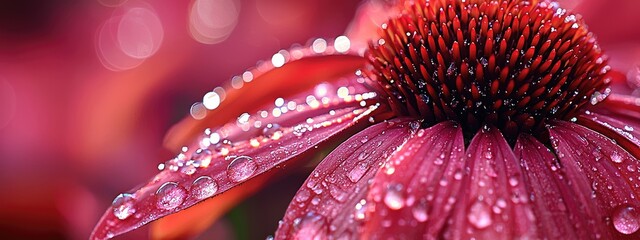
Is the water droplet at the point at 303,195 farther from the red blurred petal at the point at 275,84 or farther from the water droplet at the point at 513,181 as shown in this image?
the red blurred petal at the point at 275,84

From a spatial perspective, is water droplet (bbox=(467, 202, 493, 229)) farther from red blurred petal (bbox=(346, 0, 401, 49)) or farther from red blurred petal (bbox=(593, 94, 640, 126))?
red blurred petal (bbox=(346, 0, 401, 49))

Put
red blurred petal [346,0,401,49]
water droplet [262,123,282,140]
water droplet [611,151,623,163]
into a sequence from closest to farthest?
1. water droplet [611,151,623,163]
2. water droplet [262,123,282,140]
3. red blurred petal [346,0,401,49]

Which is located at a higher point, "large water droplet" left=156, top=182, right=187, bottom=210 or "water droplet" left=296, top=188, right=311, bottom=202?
"large water droplet" left=156, top=182, right=187, bottom=210

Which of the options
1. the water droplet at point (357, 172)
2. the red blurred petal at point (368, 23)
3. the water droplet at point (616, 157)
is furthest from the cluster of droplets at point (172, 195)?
the red blurred petal at point (368, 23)

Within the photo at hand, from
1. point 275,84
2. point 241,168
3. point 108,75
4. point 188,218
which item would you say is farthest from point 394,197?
point 108,75

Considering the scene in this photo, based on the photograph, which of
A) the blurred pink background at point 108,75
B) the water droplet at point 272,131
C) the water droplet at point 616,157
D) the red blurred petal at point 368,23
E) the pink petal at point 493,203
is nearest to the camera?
the pink petal at point 493,203

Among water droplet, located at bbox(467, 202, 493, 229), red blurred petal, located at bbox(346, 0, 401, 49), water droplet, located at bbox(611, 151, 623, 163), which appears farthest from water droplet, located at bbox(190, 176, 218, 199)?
red blurred petal, located at bbox(346, 0, 401, 49)

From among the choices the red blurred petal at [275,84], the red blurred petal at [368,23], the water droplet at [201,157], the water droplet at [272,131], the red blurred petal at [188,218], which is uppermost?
the red blurred petal at [368,23]
